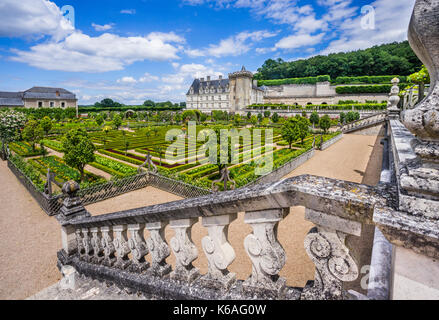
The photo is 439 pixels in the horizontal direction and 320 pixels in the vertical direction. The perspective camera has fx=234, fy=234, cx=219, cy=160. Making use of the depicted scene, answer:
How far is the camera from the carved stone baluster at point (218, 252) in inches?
81.4

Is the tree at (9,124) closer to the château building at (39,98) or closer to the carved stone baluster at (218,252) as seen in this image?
the carved stone baluster at (218,252)

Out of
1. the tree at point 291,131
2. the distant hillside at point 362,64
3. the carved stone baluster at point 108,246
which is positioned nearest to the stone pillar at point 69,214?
the carved stone baluster at point 108,246

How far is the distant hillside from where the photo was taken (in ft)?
201

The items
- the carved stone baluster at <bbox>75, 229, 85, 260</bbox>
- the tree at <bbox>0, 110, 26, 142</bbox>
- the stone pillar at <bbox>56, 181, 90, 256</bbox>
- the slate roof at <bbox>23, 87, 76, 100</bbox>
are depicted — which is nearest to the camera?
the carved stone baluster at <bbox>75, 229, 85, 260</bbox>

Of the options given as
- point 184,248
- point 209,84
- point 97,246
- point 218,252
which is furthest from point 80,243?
point 209,84

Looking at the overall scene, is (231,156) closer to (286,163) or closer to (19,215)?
(286,163)

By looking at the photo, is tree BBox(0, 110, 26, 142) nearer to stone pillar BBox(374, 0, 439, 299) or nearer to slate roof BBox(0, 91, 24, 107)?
stone pillar BBox(374, 0, 439, 299)

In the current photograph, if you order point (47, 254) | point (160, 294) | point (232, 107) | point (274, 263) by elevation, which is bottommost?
point (47, 254)

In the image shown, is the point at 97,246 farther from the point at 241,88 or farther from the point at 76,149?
the point at 241,88

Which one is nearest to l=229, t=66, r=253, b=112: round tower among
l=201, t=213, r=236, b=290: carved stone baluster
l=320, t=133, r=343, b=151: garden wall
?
l=320, t=133, r=343, b=151: garden wall

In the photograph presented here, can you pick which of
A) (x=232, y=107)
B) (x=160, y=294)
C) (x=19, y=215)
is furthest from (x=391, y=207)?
(x=232, y=107)

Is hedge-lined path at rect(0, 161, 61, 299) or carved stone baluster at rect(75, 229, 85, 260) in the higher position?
carved stone baluster at rect(75, 229, 85, 260)
